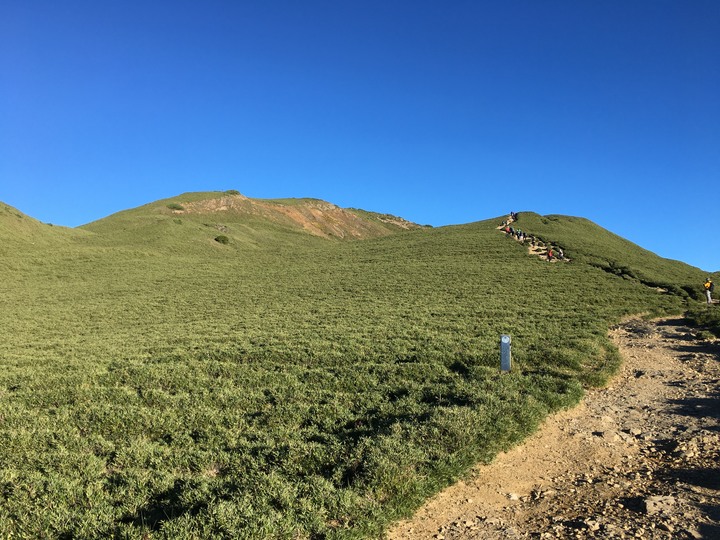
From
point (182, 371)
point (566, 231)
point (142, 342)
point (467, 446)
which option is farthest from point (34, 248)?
point (566, 231)

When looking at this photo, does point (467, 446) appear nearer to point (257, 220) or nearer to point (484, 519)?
point (484, 519)

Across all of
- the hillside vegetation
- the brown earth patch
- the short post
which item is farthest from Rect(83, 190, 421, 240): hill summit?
the short post

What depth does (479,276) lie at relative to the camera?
34031mm

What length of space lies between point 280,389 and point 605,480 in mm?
7900

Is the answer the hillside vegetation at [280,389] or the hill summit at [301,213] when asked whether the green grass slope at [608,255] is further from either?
the hill summit at [301,213]

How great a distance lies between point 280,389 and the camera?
1142 centimetres

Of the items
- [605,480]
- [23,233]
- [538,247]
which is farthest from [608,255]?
[23,233]

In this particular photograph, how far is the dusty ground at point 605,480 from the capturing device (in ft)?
16.5

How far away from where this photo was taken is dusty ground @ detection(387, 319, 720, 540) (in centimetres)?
504

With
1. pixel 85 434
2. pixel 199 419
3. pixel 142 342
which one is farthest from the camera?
pixel 142 342

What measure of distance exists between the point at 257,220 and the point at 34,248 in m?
49.1

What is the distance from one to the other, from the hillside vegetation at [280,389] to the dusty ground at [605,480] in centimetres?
39

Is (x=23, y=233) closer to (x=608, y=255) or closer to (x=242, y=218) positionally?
(x=242, y=218)

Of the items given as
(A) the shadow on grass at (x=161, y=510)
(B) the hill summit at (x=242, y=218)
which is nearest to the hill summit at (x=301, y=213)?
(B) the hill summit at (x=242, y=218)
